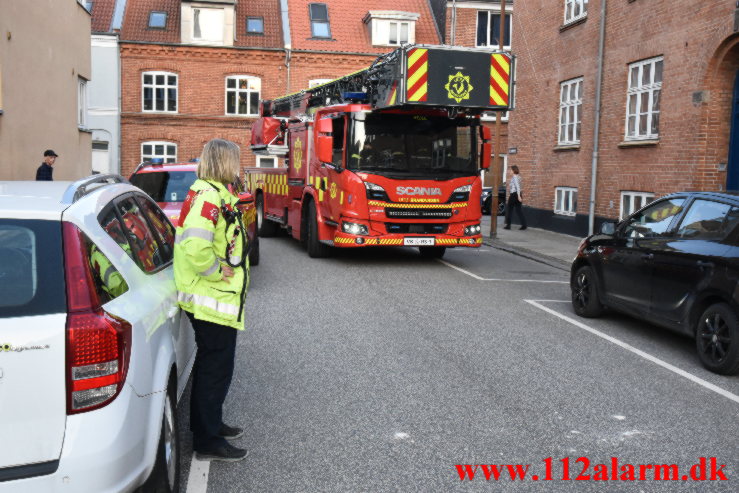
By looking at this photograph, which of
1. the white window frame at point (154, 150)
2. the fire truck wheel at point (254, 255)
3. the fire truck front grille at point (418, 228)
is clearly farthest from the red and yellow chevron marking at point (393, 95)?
the white window frame at point (154, 150)

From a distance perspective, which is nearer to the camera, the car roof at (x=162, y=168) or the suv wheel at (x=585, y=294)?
the suv wheel at (x=585, y=294)

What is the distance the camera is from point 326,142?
1263 cm

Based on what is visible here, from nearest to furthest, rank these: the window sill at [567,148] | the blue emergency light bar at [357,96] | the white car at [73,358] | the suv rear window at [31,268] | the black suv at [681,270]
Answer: the white car at [73,358] < the suv rear window at [31,268] < the black suv at [681,270] < the blue emergency light bar at [357,96] < the window sill at [567,148]

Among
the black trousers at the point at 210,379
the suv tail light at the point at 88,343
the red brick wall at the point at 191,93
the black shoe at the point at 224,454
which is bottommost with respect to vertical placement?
the black shoe at the point at 224,454

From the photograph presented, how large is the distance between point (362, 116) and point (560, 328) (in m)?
5.85

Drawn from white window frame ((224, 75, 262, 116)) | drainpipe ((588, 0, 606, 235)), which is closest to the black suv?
drainpipe ((588, 0, 606, 235))

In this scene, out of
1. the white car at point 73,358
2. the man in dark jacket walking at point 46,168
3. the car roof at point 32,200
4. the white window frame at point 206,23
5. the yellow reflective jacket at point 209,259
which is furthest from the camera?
the white window frame at point 206,23

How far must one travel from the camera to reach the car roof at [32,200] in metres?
3.04

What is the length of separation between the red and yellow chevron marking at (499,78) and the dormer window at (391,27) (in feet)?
91.6

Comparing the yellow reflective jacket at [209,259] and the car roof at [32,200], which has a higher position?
the car roof at [32,200]

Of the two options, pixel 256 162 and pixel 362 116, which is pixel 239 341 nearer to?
pixel 362 116

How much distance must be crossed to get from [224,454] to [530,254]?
40.8 ft

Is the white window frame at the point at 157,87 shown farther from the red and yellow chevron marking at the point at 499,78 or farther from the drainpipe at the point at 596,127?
the red and yellow chevron marking at the point at 499,78

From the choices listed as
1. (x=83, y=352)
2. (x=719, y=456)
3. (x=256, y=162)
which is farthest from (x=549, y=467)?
(x=256, y=162)
